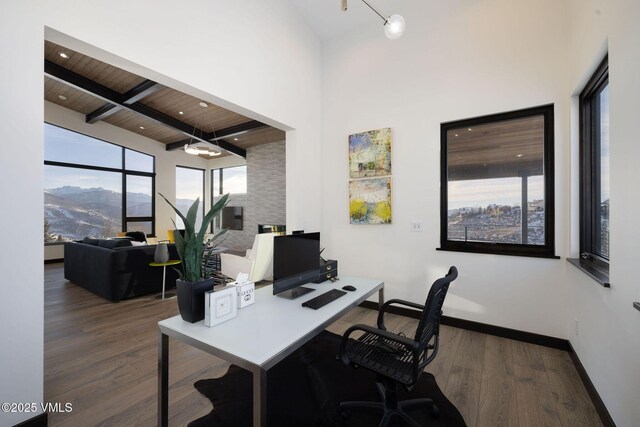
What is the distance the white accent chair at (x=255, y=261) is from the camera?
420 cm

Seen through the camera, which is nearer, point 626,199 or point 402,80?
point 626,199

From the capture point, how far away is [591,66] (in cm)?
196

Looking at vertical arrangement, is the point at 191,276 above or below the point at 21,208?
below

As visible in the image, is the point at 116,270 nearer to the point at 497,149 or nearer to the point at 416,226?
the point at 416,226

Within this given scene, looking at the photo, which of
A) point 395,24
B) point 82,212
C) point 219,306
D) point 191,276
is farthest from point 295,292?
point 82,212

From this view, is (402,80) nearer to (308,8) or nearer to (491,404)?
(308,8)

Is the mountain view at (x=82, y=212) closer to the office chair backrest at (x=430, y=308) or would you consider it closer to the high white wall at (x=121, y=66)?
the high white wall at (x=121, y=66)

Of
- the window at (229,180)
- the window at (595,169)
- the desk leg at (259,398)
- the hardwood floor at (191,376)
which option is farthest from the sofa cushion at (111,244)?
the window at (595,169)

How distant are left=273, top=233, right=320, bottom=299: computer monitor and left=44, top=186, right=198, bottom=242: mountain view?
8113 mm

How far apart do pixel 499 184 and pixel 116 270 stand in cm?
511

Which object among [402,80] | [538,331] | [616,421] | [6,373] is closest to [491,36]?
[402,80]

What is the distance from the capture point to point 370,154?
3.62m

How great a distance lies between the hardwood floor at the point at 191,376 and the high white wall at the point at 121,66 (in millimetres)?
440

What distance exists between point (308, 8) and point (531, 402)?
16.1 feet
